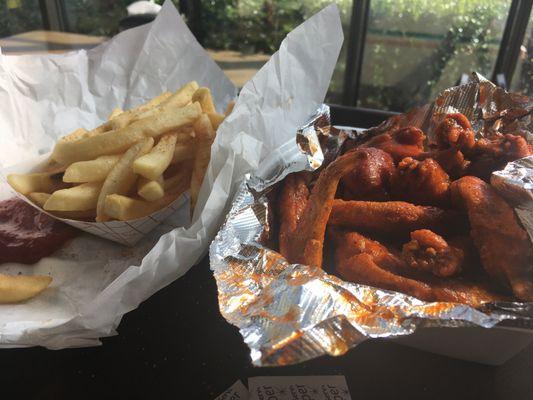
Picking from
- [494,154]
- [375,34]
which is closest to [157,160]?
[494,154]

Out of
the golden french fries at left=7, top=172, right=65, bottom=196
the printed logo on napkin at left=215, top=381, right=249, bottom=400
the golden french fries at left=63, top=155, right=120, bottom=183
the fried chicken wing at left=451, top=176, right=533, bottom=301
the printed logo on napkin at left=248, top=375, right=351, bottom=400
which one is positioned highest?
the fried chicken wing at left=451, top=176, right=533, bottom=301

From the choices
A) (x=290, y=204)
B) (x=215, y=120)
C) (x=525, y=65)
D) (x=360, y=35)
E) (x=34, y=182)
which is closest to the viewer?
(x=290, y=204)

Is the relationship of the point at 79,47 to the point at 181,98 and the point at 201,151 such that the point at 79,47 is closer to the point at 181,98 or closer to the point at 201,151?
the point at 181,98

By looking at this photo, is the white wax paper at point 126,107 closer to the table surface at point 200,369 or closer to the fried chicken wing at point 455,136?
the table surface at point 200,369

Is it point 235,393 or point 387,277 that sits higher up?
point 387,277

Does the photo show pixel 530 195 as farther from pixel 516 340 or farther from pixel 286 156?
pixel 286 156

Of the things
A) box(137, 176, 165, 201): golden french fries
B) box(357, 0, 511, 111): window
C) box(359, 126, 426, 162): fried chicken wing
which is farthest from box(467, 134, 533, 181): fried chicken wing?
box(357, 0, 511, 111): window

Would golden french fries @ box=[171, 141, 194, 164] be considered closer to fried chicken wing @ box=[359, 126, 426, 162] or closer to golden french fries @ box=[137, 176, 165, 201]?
golden french fries @ box=[137, 176, 165, 201]

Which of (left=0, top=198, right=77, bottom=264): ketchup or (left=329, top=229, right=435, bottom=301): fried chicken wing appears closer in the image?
(left=329, top=229, right=435, bottom=301): fried chicken wing
